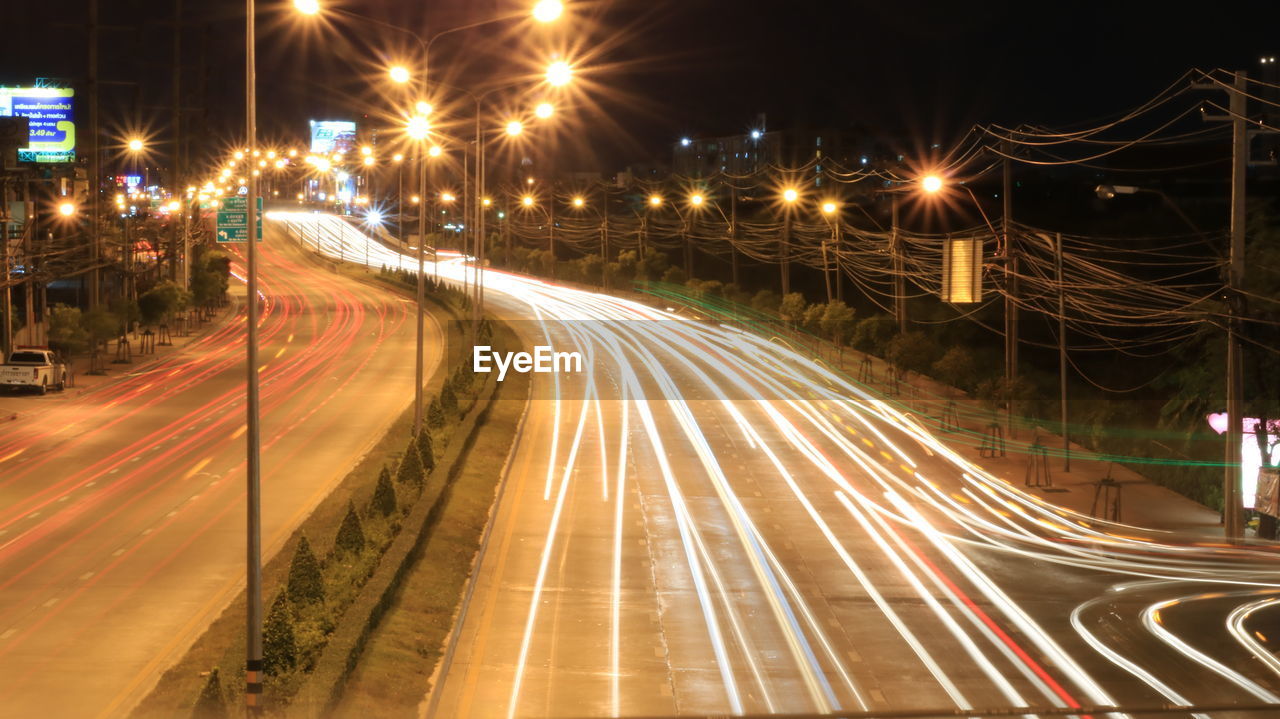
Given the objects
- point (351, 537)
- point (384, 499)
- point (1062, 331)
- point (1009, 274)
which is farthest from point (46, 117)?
point (351, 537)

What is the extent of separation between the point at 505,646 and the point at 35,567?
32.1ft

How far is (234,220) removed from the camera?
15055 millimetres

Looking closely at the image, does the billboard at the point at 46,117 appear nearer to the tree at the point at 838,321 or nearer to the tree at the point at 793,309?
the tree at the point at 793,309

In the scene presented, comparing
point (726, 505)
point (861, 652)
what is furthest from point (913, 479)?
point (861, 652)

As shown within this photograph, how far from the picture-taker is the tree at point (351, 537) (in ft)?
70.0

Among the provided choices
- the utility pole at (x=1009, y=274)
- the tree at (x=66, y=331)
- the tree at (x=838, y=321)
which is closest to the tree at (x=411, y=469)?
the utility pole at (x=1009, y=274)

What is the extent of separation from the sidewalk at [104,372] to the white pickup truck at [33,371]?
38 centimetres

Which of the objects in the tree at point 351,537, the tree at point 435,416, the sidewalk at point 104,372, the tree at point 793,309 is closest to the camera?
the tree at point 351,537

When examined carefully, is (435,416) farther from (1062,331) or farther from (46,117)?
(46,117)

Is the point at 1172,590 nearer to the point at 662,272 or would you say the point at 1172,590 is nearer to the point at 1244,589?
the point at 1244,589

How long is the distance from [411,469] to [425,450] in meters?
1.76

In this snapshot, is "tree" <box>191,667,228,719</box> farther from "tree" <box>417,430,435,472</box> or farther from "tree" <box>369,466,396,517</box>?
"tree" <box>417,430,435,472</box>

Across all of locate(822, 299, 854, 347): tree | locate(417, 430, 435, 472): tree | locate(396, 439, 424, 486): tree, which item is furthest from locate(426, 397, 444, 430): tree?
locate(822, 299, 854, 347): tree

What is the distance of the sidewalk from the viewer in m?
A: 43.7
